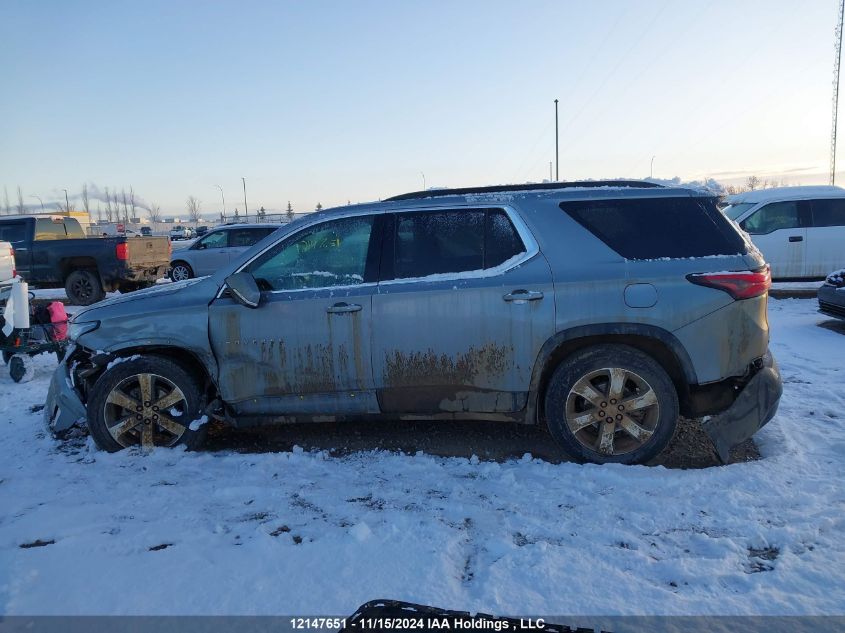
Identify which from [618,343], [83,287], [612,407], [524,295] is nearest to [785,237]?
[618,343]

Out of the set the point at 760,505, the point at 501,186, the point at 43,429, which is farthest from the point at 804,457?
the point at 43,429

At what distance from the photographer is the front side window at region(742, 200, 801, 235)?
1131 cm

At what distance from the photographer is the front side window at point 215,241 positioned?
17.0m

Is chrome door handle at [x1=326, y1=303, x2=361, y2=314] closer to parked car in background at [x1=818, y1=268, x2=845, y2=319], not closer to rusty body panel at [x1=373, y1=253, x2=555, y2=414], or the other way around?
rusty body panel at [x1=373, y1=253, x2=555, y2=414]

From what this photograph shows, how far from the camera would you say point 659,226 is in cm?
380

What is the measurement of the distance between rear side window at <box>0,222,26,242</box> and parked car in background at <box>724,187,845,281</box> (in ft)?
50.0

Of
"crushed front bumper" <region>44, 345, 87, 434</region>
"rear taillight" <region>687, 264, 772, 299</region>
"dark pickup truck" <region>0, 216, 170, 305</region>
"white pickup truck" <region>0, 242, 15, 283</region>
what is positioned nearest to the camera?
"rear taillight" <region>687, 264, 772, 299</region>

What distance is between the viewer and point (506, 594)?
7.81ft

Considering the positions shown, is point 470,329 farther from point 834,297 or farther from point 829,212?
point 829,212

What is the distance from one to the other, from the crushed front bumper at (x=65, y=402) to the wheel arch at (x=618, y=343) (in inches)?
127

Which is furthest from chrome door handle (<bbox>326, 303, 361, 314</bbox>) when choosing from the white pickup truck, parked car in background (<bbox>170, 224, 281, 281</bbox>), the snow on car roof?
parked car in background (<bbox>170, 224, 281, 281</bbox>)

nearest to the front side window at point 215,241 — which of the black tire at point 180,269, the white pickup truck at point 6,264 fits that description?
the black tire at point 180,269

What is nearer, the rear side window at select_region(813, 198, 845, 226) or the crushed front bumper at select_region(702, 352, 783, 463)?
the crushed front bumper at select_region(702, 352, 783, 463)

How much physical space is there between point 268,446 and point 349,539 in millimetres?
1650
